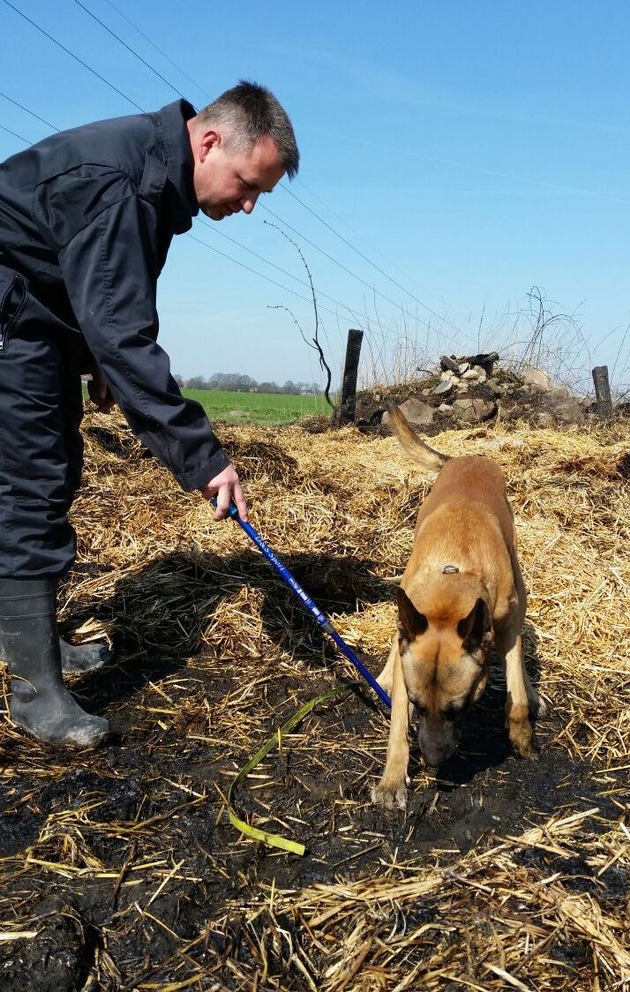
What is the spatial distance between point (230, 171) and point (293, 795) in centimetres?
291

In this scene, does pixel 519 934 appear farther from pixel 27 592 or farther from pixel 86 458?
pixel 86 458

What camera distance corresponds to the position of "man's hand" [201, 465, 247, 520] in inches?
144

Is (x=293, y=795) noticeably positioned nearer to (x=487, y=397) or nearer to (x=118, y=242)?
(x=118, y=242)

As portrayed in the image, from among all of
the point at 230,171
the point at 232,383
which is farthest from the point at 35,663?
the point at 232,383

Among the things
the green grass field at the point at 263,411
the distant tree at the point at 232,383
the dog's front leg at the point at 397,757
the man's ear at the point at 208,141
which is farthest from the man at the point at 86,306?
the distant tree at the point at 232,383

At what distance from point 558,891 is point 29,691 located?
101 inches

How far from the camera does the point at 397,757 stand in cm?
368

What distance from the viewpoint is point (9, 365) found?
3.71m

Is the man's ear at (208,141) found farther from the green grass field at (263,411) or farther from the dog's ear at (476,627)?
the green grass field at (263,411)

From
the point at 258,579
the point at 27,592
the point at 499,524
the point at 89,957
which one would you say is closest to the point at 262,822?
the point at 89,957

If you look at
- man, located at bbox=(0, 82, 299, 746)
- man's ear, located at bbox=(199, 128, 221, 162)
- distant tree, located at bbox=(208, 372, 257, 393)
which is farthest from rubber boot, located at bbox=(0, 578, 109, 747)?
distant tree, located at bbox=(208, 372, 257, 393)

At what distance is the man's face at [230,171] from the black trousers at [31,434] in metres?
0.95

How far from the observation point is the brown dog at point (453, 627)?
3484 millimetres

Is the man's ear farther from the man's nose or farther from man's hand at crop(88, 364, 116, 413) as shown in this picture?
man's hand at crop(88, 364, 116, 413)
